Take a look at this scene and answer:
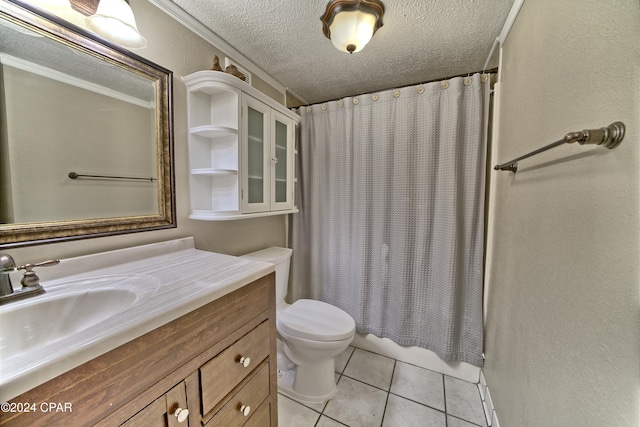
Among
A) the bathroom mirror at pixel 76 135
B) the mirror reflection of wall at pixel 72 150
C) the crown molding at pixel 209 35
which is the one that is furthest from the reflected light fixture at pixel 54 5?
the crown molding at pixel 209 35

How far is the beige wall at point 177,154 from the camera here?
838 mm

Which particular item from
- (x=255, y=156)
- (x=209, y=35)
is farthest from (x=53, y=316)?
(x=209, y=35)

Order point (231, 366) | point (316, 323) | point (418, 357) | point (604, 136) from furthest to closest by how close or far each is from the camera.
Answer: point (418, 357) → point (316, 323) → point (231, 366) → point (604, 136)

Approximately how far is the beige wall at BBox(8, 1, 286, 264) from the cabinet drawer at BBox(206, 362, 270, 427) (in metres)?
0.75

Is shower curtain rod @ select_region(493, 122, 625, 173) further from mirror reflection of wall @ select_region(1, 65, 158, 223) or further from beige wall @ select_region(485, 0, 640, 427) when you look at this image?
mirror reflection of wall @ select_region(1, 65, 158, 223)

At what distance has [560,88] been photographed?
0.72m

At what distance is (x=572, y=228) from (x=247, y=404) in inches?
46.2

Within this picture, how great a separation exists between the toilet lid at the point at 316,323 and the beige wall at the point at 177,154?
54cm

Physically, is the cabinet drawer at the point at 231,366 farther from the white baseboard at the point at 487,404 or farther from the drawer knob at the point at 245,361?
the white baseboard at the point at 487,404

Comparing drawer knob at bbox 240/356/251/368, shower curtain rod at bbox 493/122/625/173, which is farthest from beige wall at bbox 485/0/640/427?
drawer knob at bbox 240/356/251/368

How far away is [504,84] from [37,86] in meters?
2.03

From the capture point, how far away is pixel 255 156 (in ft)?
4.59

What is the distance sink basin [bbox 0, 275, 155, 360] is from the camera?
1.93 ft

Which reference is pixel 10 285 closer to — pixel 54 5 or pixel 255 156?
pixel 54 5
